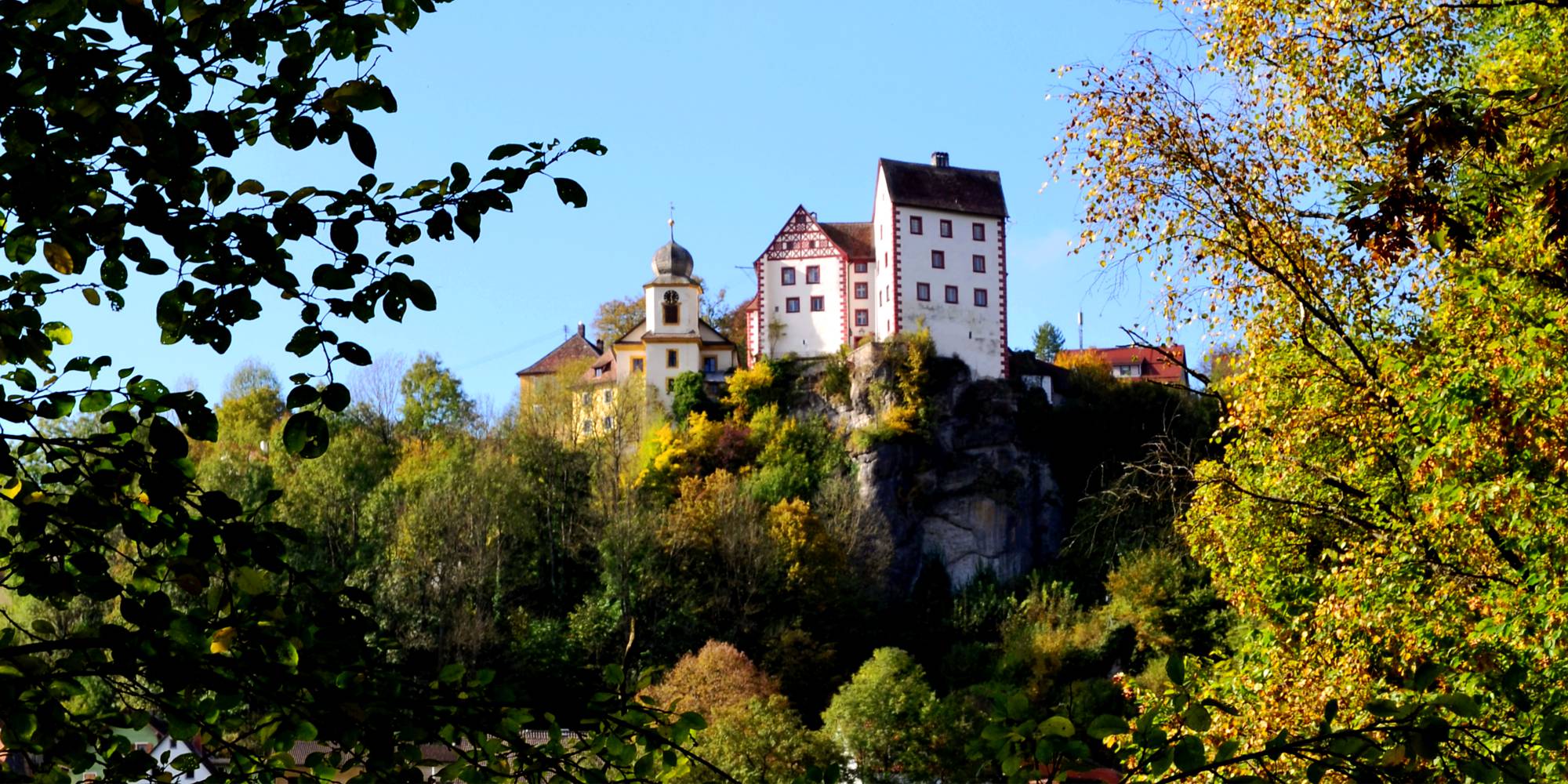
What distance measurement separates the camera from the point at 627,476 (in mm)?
57844

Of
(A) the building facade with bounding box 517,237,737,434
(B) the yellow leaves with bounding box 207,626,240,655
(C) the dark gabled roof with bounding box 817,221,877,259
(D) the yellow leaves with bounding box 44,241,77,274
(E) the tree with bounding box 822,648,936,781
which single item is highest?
(C) the dark gabled roof with bounding box 817,221,877,259

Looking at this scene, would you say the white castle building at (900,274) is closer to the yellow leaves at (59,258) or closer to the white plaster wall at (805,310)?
the white plaster wall at (805,310)

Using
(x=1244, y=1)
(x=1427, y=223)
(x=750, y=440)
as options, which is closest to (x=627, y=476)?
(x=750, y=440)

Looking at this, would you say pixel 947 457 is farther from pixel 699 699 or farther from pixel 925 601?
pixel 699 699

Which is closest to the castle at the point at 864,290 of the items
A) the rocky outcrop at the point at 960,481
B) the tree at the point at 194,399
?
the rocky outcrop at the point at 960,481

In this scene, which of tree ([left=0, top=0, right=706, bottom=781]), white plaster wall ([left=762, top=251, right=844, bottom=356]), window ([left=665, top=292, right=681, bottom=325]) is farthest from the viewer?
window ([left=665, top=292, right=681, bottom=325])

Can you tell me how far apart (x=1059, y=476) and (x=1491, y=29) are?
162 ft

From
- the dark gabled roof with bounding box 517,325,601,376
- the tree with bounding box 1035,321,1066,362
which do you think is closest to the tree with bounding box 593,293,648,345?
the dark gabled roof with bounding box 517,325,601,376

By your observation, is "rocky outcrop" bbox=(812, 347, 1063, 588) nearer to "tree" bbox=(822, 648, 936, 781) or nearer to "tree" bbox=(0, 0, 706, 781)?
"tree" bbox=(822, 648, 936, 781)

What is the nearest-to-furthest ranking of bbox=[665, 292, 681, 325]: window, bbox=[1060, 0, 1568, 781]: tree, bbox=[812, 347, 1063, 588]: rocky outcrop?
bbox=[1060, 0, 1568, 781]: tree, bbox=[812, 347, 1063, 588]: rocky outcrop, bbox=[665, 292, 681, 325]: window

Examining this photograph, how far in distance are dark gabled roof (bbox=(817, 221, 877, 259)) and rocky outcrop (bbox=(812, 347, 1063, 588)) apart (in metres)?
5.80

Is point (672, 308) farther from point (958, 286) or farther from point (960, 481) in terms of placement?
point (960, 481)

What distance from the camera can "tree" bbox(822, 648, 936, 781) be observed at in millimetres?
37781

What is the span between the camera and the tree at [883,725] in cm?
3778
